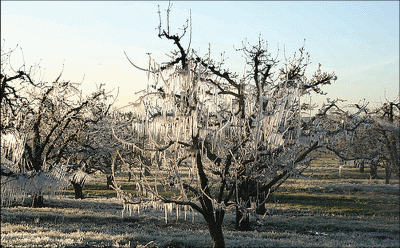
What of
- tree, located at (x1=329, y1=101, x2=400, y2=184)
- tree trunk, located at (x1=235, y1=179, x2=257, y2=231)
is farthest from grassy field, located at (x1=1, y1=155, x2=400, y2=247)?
tree, located at (x1=329, y1=101, x2=400, y2=184)

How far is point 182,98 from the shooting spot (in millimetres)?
9250

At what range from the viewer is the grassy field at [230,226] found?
13.7m

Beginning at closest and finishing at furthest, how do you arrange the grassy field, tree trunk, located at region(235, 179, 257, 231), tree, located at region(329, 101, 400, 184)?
the grassy field < tree, located at region(329, 101, 400, 184) < tree trunk, located at region(235, 179, 257, 231)

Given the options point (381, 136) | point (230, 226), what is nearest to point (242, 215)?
point (230, 226)

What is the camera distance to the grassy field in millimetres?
13681

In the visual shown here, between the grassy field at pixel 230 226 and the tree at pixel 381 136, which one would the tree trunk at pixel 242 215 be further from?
the tree at pixel 381 136

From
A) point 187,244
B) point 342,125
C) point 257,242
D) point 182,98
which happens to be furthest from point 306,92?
point 182,98

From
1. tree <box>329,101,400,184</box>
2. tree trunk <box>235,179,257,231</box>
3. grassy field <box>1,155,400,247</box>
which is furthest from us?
tree trunk <box>235,179,257,231</box>

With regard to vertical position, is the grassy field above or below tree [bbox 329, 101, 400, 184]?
below

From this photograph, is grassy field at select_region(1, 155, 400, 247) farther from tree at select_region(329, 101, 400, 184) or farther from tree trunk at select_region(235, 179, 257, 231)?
tree at select_region(329, 101, 400, 184)

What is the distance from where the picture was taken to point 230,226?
67.2 feet

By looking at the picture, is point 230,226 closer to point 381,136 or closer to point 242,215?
point 242,215

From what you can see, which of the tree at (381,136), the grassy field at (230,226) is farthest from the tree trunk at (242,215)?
the tree at (381,136)

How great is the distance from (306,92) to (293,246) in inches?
420
